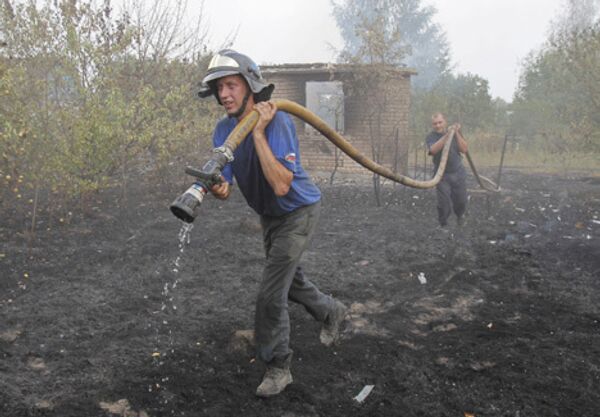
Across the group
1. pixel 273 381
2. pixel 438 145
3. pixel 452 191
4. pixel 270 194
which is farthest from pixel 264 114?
pixel 452 191

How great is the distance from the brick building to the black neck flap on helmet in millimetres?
10651

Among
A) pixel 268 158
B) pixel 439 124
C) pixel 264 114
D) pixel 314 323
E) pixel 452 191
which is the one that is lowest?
pixel 314 323

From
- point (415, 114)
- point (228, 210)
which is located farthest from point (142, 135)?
point (415, 114)

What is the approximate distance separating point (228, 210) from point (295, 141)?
641 centimetres

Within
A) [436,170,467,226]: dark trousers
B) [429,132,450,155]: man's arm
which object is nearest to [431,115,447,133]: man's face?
[429,132,450,155]: man's arm

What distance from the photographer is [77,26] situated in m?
8.18

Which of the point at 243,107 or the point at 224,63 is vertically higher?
the point at 224,63

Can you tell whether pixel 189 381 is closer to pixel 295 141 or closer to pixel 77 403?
pixel 77 403

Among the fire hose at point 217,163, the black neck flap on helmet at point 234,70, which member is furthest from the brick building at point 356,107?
the black neck flap on helmet at point 234,70

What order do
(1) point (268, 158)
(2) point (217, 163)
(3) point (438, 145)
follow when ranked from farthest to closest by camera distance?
1. (3) point (438, 145)
2. (1) point (268, 158)
3. (2) point (217, 163)

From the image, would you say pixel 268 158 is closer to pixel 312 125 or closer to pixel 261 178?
pixel 261 178

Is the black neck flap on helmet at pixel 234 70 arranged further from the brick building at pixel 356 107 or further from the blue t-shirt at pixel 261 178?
the brick building at pixel 356 107

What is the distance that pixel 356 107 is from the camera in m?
14.4

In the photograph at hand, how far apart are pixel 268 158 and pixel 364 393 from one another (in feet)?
5.00
